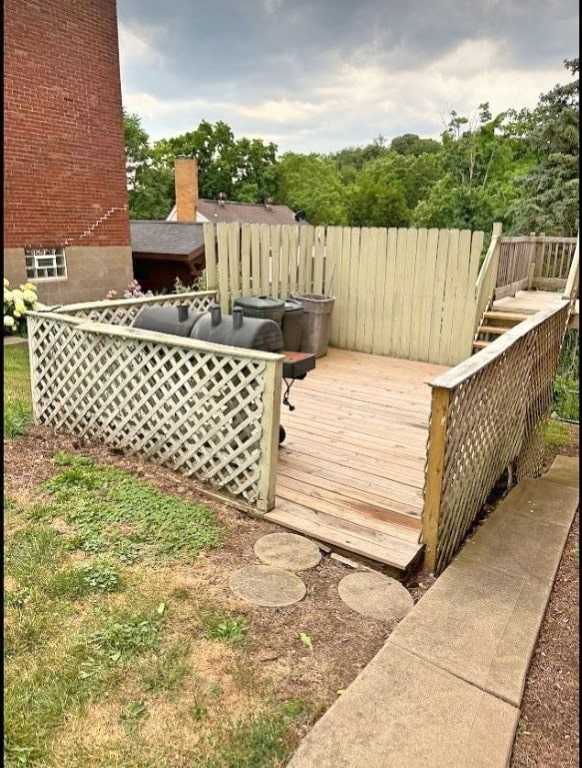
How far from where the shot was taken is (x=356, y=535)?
3.14 metres

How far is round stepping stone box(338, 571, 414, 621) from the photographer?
2590 mm

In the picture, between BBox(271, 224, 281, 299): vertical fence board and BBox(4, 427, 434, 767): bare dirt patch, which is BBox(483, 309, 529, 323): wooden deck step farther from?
BBox(4, 427, 434, 767): bare dirt patch

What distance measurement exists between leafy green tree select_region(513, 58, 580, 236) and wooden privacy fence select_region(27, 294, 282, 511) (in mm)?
16364

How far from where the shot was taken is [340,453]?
14.1ft

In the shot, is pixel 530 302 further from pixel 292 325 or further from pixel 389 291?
pixel 292 325

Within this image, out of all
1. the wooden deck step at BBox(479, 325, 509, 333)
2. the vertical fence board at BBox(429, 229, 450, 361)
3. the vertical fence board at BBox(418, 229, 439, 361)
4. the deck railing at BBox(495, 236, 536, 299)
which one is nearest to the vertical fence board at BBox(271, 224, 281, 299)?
the vertical fence board at BBox(418, 229, 439, 361)

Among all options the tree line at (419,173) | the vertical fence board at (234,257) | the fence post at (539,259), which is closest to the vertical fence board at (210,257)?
the vertical fence board at (234,257)

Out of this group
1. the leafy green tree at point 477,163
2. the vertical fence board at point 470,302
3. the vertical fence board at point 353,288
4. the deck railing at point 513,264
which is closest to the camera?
the vertical fence board at point 470,302

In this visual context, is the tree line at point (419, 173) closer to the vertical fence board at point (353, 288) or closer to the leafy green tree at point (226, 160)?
the leafy green tree at point (226, 160)

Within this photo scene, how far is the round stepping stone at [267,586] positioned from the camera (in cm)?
262

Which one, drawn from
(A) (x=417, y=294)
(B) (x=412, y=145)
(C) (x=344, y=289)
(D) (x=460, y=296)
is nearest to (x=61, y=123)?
(C) (x=344, y=289)

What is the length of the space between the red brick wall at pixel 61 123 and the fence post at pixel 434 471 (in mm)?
8185

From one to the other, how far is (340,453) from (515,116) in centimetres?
2457

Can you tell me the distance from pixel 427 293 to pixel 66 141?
6.81 metres
